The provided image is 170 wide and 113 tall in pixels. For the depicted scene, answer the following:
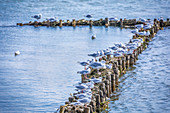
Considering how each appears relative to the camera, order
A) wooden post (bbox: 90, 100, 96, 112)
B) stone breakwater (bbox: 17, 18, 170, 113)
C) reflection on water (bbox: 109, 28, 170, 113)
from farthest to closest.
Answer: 1. reflection on water (bbox: 109, 28, 170, 113)
2. wooden post (bbox: 90, 100, 96, 112)
3. stone breakwater (bbox: 17, 18, 170, 113)

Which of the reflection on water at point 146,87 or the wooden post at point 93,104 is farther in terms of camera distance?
the reflection on water at point 146,87

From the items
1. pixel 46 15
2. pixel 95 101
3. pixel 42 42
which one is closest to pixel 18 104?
pixel 95 101

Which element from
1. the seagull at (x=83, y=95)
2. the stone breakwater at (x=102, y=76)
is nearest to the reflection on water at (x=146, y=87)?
the stone breakwater at (x=102, y=76)

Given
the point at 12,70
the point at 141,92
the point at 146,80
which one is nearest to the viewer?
the point at 141,92

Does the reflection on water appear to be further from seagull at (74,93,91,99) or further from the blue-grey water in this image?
seagull at (74,93,91,99)

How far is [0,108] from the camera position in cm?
2894

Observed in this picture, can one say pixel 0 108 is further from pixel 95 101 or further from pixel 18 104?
pixel 95 101

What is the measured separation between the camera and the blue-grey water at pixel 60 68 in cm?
2980

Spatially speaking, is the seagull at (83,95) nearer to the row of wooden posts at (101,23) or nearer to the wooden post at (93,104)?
the wooden post at (93,104)

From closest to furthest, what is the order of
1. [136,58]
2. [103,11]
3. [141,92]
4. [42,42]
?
[141,92], [136,58], [42,42], [103,11]

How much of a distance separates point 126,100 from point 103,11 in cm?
4961

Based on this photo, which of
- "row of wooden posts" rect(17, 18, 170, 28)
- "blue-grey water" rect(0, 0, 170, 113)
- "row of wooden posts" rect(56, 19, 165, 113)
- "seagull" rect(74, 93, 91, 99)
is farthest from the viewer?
"row of wooden posts" rect(17, 18, 170, 28)

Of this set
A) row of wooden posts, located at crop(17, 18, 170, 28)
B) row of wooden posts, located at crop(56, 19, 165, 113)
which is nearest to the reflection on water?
row of wooden posts, located at crop(56, 19, 165, 113)

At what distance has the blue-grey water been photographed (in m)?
29.8
